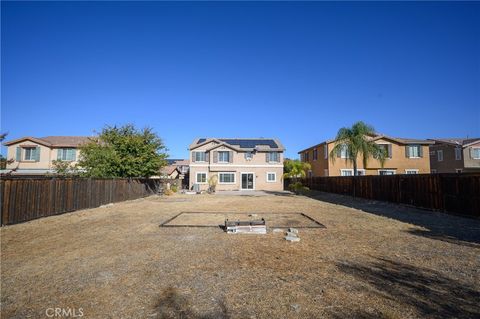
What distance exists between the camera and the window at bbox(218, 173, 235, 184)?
124 ft

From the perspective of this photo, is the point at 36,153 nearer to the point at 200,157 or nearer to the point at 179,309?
the point at 200,157

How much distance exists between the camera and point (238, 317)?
3.49 m

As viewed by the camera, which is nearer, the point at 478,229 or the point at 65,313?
the point at 65,313

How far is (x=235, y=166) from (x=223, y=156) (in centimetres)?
224

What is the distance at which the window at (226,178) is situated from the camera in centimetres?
3778

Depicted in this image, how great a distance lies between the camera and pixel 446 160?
→ 38719 mm

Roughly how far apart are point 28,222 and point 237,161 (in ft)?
94.9

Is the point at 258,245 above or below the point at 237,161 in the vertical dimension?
below

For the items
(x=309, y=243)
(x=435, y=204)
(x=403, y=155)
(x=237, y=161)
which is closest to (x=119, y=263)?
(x=309, y=243)

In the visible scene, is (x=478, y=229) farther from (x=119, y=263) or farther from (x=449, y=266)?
(x=119, y=263)

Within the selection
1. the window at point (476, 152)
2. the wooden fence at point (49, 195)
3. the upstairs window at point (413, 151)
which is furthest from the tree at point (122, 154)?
the window at point (476, 152)

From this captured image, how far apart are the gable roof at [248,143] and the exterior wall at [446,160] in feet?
78.0

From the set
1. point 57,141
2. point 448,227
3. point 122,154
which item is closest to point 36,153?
point 57,141

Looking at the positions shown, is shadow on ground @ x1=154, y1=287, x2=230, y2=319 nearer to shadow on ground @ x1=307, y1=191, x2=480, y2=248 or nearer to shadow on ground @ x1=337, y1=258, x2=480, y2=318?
shadow on ground @ x1=337, y1=258, x2=480, y2=318
